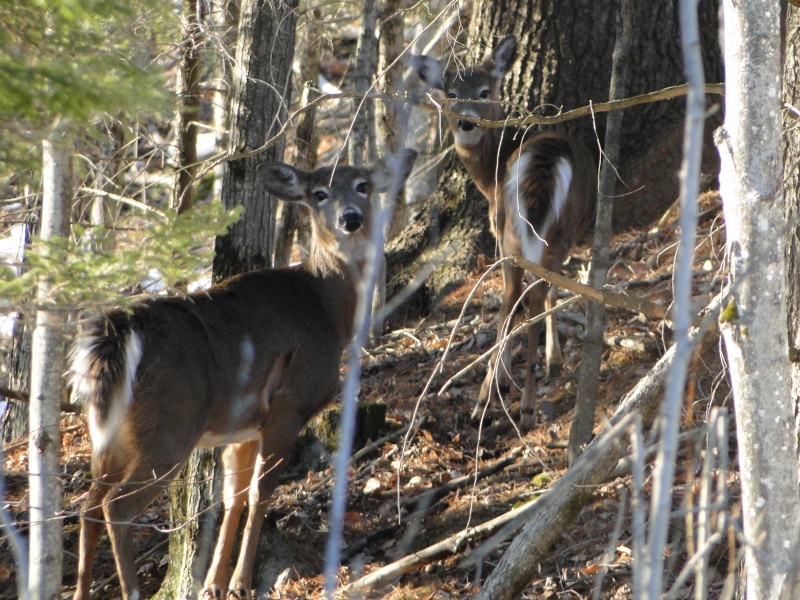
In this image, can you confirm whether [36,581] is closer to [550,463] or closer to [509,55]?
[550,463]

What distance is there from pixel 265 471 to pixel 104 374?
4.61 ft

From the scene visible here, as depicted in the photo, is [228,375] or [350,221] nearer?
[228,375]

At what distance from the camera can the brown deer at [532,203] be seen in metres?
7.93

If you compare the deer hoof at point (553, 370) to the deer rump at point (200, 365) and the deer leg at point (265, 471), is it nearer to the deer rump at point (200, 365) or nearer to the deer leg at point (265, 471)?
the deer rump at point (200, 365)

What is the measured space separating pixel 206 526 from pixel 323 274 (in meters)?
2.00

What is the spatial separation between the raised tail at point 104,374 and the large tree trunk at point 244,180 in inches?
43.9

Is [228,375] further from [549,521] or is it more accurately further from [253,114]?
[549,521]

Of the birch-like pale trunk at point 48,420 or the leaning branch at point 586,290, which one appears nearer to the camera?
the leaning branch at point 586,290

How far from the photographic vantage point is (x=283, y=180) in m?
6.88

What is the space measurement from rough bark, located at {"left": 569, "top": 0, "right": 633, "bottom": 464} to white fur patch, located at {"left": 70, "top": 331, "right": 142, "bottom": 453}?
2.72 metres

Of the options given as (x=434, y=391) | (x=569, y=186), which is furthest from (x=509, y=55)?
(x=434, y=391)

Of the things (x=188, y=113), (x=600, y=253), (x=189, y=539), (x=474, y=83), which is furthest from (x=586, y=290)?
(x=474, y=83)

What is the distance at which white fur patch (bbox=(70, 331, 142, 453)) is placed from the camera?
17.4ft

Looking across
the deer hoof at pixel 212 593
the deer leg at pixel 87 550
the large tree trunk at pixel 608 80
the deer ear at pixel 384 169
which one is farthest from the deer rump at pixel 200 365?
the large tree trunk at pixel 608 80
